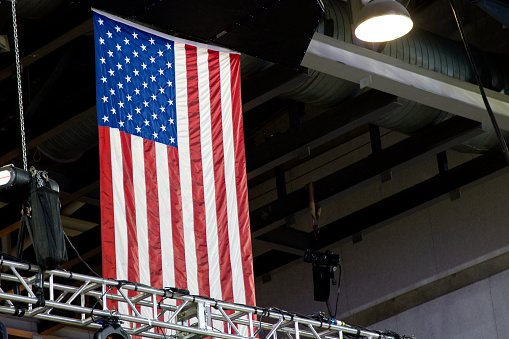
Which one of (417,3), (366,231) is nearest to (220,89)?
(417,3)

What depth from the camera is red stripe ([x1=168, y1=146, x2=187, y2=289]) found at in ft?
24.9

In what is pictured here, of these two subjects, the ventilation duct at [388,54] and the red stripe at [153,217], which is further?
the ventilation duct at [388,54]

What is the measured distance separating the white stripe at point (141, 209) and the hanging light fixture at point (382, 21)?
197cm

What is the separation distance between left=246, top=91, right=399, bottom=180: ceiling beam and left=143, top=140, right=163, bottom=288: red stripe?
318 cm

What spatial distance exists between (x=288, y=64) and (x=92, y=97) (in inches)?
79.8

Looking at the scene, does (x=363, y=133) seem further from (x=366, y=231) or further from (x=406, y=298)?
(x=406, y=298)

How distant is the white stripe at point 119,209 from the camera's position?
7281 millimetres

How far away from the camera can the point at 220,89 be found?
841 centimetres

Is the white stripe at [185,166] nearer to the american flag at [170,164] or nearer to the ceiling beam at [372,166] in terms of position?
the american flag at [170,164]

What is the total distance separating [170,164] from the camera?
309 inches

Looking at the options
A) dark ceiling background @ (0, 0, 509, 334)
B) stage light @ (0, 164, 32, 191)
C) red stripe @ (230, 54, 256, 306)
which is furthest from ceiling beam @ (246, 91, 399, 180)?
stage light @ (0, 164, 32, 191)

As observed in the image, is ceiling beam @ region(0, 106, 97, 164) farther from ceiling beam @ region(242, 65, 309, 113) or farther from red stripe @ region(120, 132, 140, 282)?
red stripe @ region(120, 132, 140, 282)

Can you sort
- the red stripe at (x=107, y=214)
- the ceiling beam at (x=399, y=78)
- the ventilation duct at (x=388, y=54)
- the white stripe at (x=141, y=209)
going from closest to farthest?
the red stripe at (x=107, y=214), the white stripe at (x=141, y=209), the ceiling beam at (x=399, y=78), the ventilation duct at (x=388, y=54)

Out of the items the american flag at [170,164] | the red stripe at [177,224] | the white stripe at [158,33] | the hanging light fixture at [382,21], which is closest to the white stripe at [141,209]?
the american flag at [170,164]
